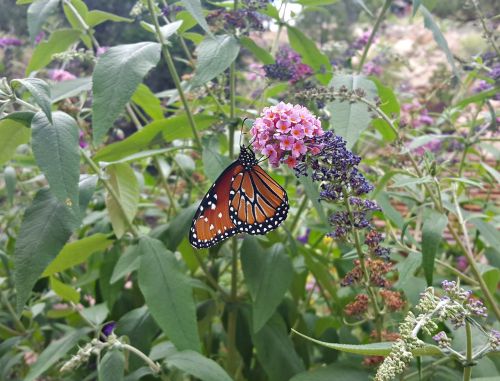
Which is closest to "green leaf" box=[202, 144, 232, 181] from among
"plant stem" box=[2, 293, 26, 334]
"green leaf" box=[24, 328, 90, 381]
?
"green leaf" box=[24, 328, 90, 381]

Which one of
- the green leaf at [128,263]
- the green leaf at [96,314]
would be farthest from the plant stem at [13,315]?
the green leaf at [128,263]

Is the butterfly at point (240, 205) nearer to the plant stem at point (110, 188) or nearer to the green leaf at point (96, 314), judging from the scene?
the plant stem at point (110, 188)

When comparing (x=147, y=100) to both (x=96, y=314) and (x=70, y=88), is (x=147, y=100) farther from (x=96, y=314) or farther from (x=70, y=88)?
(x=96, y=314)

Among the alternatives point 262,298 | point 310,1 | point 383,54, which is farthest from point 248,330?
point 383,54

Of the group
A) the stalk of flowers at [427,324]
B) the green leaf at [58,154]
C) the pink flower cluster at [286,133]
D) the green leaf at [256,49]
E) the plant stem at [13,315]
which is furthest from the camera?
the plant stem at [13,315]

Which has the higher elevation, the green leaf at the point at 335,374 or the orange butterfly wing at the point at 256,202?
the orange butterfly wing at the point at 256,202

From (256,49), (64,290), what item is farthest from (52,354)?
(256,49)

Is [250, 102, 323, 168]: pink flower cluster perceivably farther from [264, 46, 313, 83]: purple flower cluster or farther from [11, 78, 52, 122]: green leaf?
[264, 46, 313, 83]: purple flower cluster

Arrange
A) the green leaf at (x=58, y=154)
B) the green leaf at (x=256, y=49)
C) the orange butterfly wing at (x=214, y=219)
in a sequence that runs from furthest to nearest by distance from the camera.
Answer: the green leaf at (x=256, y=49) < the orange butterfly wing at (x=214, y=219) < the green leaf at (x=58, y=154)
